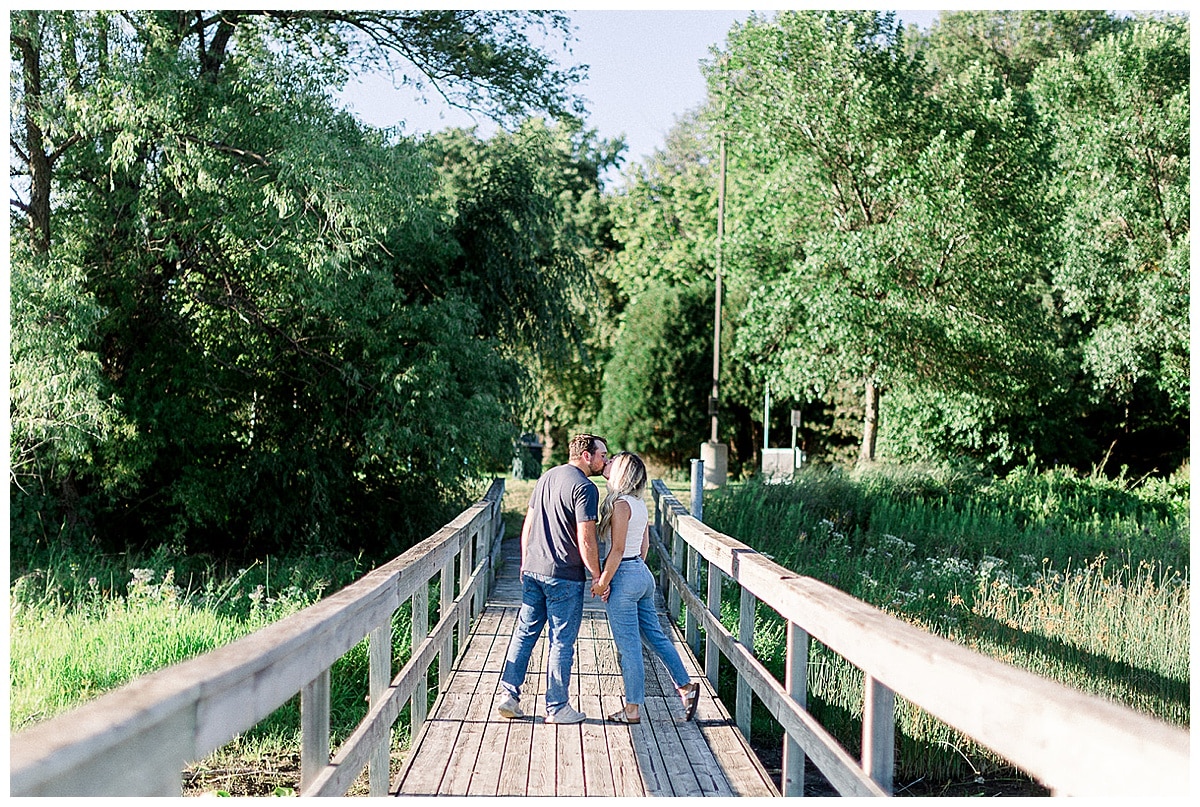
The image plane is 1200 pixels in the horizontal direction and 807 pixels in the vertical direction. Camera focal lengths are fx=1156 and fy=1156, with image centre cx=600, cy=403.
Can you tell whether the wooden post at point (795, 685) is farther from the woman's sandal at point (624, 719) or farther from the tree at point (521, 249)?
the tree at point (521, 249)

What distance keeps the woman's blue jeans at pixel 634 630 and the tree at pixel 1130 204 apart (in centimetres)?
2008

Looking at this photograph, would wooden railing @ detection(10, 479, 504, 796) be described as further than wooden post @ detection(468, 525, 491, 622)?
No

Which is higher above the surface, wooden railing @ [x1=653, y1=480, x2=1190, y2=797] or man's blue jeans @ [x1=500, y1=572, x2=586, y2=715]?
wooden railing @ [x1=653, y1=480, x2=1190, y2=797]

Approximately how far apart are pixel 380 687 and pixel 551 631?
5.79ft

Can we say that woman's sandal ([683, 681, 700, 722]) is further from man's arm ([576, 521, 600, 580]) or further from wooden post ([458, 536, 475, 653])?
wooden post ([458, 536, 475, 653])

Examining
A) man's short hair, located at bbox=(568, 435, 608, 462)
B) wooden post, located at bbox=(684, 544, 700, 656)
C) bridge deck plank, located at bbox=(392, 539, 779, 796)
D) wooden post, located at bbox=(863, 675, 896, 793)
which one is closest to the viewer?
wooden post, located at bbox=(863, 675, 896, 793)

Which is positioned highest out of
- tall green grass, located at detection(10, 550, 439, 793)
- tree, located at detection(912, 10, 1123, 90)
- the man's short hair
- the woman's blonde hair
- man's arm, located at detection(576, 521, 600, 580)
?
tree, located at detection(912, 10, 1123, 90)

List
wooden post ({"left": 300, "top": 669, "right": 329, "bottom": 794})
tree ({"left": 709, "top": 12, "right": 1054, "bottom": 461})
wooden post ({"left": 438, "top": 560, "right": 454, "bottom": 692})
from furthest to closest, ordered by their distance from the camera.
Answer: tree ({"left": 709, "top": 12, "right": 1054, "bottom": 461}) → wooden post ({"left": 438, "top": 560, "right": 454, "bottom": 692}) → wooden post ({"left": 300, "top": 669, "right": 329, "bottom": 794})

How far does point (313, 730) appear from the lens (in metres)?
3.27

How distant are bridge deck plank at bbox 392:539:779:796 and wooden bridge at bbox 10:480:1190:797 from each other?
16mm

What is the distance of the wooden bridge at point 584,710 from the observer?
6.21 ft

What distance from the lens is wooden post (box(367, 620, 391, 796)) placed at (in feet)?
14.2

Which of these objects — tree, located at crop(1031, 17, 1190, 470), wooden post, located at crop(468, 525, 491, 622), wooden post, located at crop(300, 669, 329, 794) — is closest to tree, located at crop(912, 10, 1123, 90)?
tree, located at crop(1031, 17, 1190, 470)

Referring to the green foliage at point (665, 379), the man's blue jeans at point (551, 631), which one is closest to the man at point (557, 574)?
the man's blue jeans at point (551, 631)
